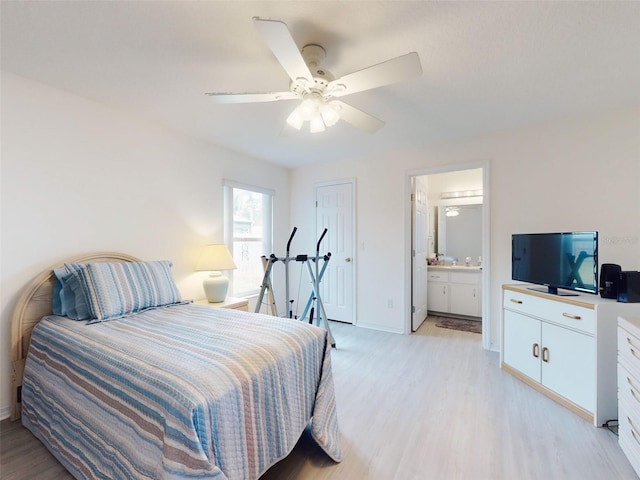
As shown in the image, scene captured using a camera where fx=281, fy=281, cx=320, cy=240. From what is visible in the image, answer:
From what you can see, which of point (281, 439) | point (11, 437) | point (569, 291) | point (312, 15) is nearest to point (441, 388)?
point (569, 291)

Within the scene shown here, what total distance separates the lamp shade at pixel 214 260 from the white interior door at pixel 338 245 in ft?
5.57

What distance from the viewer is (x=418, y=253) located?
394 cm

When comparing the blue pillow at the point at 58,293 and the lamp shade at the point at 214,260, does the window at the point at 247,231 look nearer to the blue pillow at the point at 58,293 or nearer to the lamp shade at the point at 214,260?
the lamp shade at the point at 214,260

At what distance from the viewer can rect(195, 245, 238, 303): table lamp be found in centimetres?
290

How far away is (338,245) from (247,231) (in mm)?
1335

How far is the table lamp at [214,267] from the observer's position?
114 inches

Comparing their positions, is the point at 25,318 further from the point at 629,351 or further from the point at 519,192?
the point at 519,192

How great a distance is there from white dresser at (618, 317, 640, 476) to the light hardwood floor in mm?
123

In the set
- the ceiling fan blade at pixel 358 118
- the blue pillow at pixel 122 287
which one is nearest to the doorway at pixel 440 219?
the ceiling fan blade at pixel 358 118

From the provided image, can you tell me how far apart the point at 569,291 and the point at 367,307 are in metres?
2.19

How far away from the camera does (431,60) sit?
182 centimetres

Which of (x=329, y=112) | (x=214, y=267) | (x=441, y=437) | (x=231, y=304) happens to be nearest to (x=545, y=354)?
(x=441, y=437)

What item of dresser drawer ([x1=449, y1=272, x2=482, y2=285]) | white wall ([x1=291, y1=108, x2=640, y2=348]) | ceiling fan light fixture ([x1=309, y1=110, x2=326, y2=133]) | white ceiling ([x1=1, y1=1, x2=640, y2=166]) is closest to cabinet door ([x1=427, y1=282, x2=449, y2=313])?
dresser drawer ([x1=449, y1=272, x2=482, y2=285])

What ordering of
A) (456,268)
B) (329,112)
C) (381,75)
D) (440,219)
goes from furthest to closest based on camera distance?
(440,219) → (456,268) → (329,112) → (381,75)
